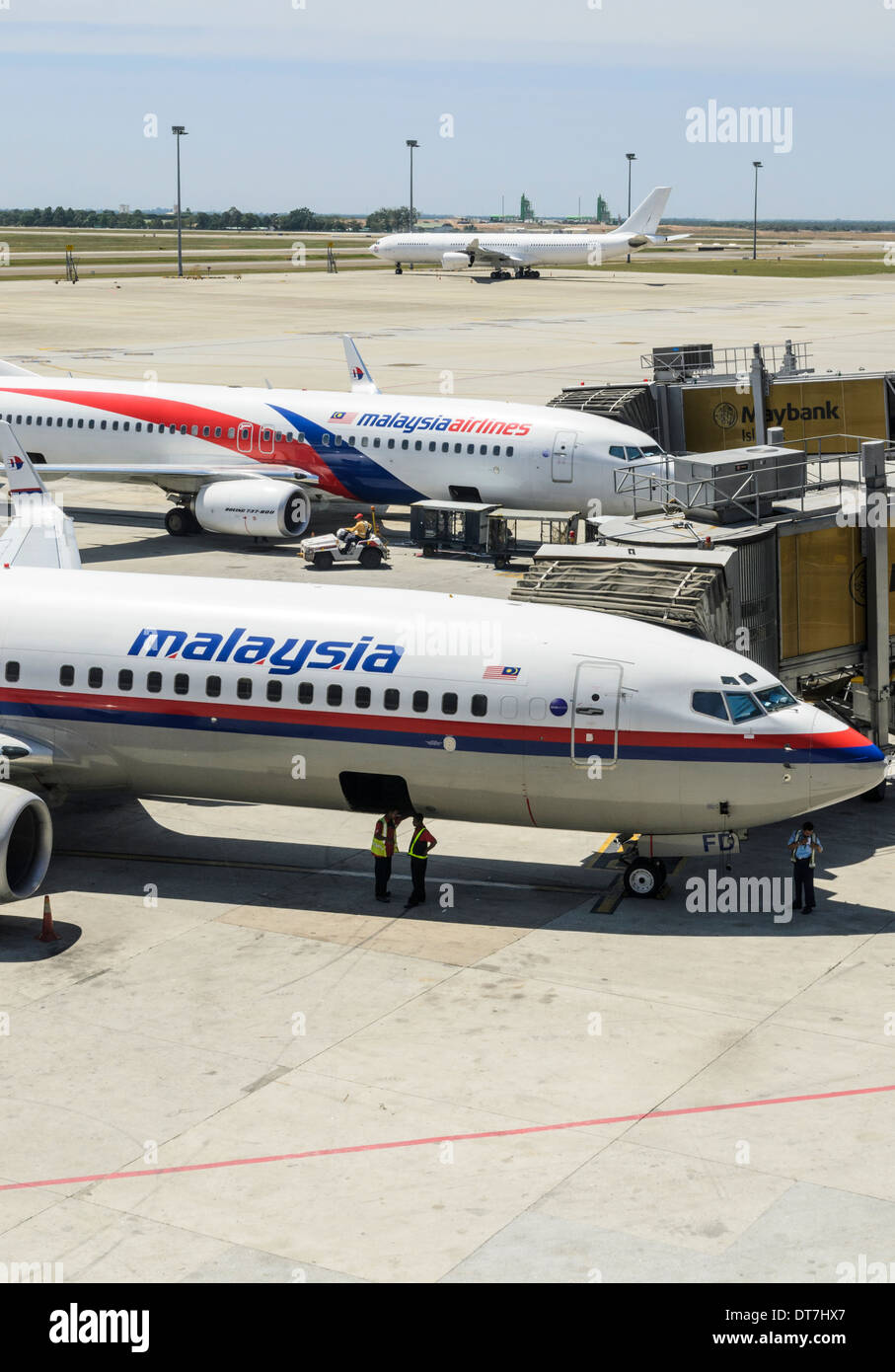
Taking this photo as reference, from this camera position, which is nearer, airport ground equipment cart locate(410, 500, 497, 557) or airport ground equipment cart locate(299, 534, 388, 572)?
airport ground equipment cart locate(299, 534, 388, 572)

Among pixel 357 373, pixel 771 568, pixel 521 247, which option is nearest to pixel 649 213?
pixel 521 247

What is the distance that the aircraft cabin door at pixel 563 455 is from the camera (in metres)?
47.4

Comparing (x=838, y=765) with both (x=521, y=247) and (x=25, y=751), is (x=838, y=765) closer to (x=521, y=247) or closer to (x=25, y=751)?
(x=25, y=751)

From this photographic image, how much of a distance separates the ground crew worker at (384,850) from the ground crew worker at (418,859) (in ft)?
1.06

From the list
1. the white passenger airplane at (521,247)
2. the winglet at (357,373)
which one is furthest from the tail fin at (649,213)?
the winglet at (357,373)

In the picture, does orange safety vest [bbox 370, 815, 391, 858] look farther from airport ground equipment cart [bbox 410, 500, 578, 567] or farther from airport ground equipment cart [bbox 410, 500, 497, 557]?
airport ground equipment cart [bbox 410, 500, 497, 557]

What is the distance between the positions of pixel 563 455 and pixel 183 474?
11843mm

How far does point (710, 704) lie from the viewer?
23625 mm

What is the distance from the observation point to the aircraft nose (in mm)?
23531

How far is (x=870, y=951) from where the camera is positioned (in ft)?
74.7

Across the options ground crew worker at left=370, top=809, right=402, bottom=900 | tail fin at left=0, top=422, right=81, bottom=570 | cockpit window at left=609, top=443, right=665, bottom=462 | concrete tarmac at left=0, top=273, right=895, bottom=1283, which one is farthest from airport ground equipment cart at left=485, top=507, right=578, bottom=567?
ground crew worker at left=370, top=809, right=402, bottom=900

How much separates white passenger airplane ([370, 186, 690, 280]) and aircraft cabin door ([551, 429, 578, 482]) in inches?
4844
